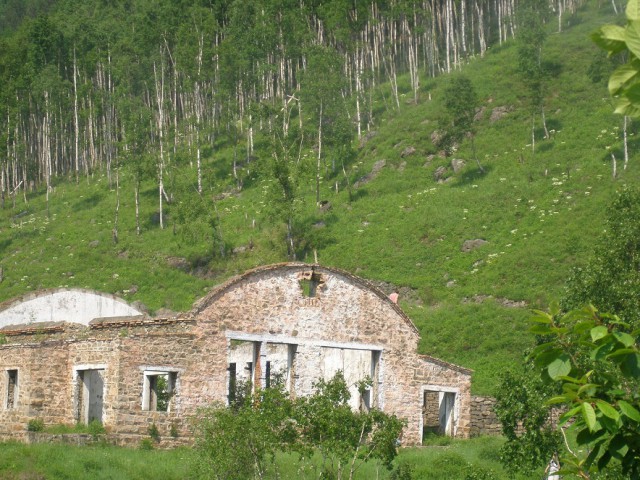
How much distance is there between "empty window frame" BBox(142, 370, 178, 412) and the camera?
91.5 ft

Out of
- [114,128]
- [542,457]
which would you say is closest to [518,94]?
[114,128]

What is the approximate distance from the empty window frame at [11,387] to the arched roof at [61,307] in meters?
3.80

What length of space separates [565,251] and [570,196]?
5922 mm

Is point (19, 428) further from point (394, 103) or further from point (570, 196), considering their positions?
point (394, 103)

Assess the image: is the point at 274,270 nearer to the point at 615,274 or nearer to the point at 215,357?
the point at 215,357

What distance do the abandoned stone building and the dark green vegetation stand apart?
78.8 inches

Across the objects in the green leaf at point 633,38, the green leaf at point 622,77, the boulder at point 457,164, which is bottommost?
the green leaf at point 622,77

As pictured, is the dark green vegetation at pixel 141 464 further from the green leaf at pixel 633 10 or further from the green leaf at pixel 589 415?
the green leaf at pixel 633 10

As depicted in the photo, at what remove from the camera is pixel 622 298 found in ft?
97.3

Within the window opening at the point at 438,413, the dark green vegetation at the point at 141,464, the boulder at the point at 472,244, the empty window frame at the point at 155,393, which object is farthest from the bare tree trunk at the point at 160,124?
the dark green vegetation at the point at 141,464

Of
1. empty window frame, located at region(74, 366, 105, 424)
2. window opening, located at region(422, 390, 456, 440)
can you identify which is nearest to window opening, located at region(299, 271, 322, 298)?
window opening, located at region(422, 390, 456, 440)

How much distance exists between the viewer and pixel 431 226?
53719 millimetres

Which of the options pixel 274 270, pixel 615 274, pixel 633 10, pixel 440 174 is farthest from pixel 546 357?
pixel 440 174

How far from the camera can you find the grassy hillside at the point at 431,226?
149 ft
